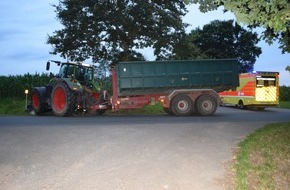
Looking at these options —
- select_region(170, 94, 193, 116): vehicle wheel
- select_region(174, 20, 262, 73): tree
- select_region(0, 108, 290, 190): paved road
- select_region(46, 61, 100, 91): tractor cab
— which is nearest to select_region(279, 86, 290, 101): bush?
select_region(174, 20, 262, 73): tree

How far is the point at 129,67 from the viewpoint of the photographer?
19.5 meters

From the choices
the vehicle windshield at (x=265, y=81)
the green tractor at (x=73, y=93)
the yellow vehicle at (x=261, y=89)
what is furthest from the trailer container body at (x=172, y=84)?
the vehicle windshield at (x=265, y=81)

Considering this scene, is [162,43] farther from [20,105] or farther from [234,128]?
[234,128]

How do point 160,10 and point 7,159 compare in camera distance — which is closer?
point 7,159

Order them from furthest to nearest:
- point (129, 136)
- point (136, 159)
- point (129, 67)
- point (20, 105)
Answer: point (20, 105) < point (129, 67) < point (129, 136) < point (136, 159)

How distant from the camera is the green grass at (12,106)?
2522 centimetres

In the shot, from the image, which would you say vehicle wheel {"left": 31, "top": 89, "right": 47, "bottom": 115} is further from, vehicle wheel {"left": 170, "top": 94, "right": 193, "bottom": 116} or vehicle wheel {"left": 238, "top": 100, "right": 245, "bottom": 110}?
vehicle wheel {"left": 238, "top": 100, "right": 245, "bottom": 110}

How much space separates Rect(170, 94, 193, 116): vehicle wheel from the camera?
1989cm

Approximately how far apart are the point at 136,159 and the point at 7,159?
2.82m

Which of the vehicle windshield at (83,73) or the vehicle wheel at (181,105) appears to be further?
the vehicle windshield at (83,73)

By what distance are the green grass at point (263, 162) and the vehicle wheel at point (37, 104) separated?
1319cm

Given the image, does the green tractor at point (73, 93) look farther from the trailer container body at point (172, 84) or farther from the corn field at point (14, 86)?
the corn field at point (14, 86)

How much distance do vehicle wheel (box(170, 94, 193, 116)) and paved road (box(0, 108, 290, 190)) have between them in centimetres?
706

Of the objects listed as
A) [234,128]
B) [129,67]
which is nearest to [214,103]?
[129,67]
